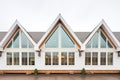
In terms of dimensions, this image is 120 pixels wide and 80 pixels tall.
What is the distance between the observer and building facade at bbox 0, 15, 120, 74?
12203mm

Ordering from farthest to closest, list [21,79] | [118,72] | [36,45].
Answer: [118,72] → [36,45] → [21,79]

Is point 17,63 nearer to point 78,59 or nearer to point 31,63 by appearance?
point 31,63

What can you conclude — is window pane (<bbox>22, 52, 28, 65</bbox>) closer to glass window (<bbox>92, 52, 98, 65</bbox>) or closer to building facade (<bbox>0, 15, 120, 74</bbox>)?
building facade (<bbox>0, 15, 120, 74</bbox>)

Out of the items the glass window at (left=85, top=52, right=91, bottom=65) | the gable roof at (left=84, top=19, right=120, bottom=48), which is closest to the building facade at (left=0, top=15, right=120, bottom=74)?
the glass window at (left=85, top=52, right=91, bottom=65)

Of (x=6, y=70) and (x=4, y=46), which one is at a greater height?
(x=4, y=46)

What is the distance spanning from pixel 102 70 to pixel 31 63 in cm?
834

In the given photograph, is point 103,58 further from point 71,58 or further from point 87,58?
point 71,58

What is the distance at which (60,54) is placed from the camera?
486 inches

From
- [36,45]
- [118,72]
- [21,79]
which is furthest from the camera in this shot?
[118,72]

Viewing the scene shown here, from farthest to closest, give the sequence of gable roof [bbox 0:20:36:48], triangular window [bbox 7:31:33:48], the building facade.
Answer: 1. triangular window [bbox 7:31:33:48]
2. the building facade
3. gable roof [bbox 0:20:36:48]

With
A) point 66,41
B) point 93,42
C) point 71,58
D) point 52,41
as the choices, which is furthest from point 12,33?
point 93,42

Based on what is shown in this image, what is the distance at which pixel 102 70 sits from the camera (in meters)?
12.3

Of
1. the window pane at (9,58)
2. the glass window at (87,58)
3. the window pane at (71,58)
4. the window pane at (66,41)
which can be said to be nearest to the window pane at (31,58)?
the window pane at (9,58)

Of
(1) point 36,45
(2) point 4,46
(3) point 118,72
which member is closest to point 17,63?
(2) point 4,46
